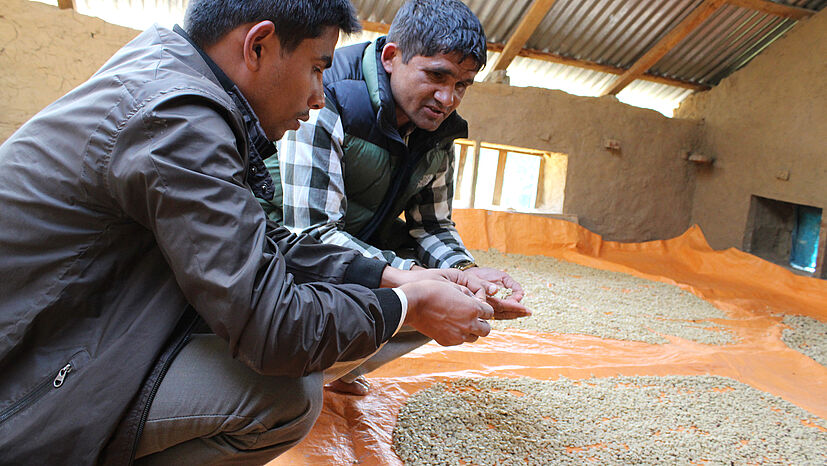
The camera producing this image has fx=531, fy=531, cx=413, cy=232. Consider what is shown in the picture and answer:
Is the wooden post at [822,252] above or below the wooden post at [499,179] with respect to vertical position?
below

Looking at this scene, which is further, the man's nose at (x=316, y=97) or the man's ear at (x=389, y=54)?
the man's ear at (x=389, y=54)

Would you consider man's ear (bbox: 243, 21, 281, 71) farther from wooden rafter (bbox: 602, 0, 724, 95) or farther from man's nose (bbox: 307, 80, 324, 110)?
wooden rafter (bbox: 602, 0, 724, 95)

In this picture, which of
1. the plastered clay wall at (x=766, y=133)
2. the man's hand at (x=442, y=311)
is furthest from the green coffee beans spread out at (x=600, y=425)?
the plastered clay wall at (x=766, y=133)

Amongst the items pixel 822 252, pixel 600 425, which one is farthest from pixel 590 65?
pixel 600 425

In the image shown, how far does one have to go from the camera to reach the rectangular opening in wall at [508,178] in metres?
5.23

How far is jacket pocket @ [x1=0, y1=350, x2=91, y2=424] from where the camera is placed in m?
0.79

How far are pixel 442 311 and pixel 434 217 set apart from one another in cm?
89

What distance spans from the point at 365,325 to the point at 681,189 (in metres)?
5.67

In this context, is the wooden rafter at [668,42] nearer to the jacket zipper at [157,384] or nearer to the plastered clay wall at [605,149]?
the plastered clay wall at [605,149]

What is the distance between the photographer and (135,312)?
0.87m

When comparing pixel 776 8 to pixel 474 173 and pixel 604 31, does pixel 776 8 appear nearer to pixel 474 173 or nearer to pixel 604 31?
pixel 604 31

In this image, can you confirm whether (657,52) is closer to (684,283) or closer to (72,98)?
(684,283)

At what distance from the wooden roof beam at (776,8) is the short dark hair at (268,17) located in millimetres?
4856

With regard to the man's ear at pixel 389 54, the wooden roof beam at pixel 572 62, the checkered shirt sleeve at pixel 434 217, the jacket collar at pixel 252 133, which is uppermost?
the wooden roof beam at pixel 572 62
